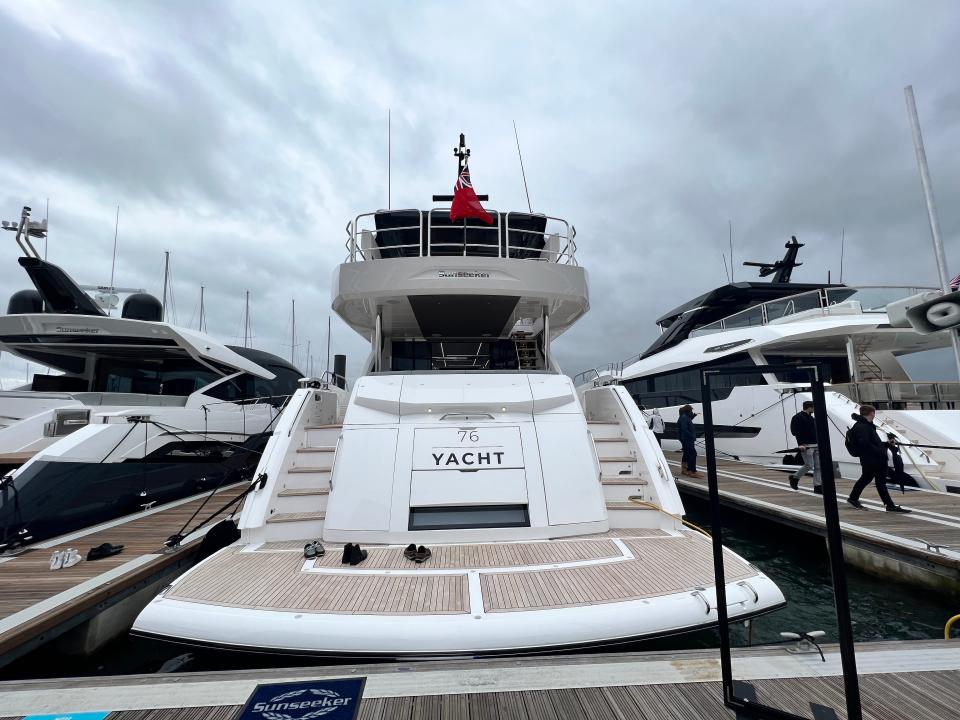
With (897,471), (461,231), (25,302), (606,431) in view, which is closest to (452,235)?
(461,231)

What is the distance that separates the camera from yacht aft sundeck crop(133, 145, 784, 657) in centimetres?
256

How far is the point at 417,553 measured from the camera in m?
3.48

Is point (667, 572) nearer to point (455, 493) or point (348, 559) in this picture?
point (455, 493)

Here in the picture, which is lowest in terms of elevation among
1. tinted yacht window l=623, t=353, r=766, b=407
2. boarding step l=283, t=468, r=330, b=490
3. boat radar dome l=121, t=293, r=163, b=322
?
boarding step l=283, t=468, r=330, b=490

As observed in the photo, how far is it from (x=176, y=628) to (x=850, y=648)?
3.16 m

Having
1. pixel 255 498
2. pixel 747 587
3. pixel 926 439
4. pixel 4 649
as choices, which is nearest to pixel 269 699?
pixel 4 649

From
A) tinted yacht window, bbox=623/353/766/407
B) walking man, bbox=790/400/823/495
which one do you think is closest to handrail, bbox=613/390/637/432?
walking man, bbox=790/400/823/495

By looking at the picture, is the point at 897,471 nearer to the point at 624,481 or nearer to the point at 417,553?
the point at 624,481

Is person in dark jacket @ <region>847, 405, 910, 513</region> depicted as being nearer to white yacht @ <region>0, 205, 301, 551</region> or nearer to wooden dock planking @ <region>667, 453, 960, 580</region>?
wooden dock planking @ <region>667, 453, 960, 580</region>

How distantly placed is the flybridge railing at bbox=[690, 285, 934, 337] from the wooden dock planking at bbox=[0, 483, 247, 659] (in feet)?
48.6

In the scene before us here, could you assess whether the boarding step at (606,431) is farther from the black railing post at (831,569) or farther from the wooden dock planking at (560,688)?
the black railing post at (831,569)

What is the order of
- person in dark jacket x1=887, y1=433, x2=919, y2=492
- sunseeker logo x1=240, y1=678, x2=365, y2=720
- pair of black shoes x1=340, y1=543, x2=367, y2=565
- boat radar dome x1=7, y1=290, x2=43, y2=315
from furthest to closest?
boat radar dome x1=7, y1=290, x2=43, y2=315, person in dark jacket x1=887, y1=433, x2=919, y2=492, pair of black shoes x1=340, y1=543, x2=367, y2=565, sunseeker logo x1=240, y1=678, x2=365, y2=720

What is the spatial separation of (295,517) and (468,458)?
165 cm

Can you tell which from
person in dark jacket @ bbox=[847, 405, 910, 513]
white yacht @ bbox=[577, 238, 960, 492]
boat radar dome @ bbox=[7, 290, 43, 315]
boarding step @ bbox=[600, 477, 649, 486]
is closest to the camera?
boarding step @ bbox=[600, 477, 649, 486]
